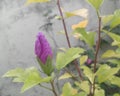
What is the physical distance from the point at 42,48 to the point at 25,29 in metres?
1.37

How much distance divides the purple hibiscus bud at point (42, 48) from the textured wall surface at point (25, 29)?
4.27 feet

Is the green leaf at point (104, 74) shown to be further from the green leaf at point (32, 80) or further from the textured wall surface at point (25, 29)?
the textured wall surface at point (25, 29)

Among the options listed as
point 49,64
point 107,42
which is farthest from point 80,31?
point 107,42

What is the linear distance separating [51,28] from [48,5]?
0.15 meters

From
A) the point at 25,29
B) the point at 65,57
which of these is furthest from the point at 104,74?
the point at 25,29

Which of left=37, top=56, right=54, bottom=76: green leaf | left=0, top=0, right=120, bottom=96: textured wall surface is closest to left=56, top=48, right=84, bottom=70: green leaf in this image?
left=37, top=56, right=54, bottom=76: green leaf

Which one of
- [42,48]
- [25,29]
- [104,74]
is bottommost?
[25,29]

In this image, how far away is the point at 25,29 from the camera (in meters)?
2.00

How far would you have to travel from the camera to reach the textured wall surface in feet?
6.42

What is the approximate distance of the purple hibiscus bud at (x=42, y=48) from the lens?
639 millimetres

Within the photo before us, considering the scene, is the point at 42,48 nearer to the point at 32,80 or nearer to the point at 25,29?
the point at 32,80

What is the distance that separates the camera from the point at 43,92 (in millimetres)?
1943

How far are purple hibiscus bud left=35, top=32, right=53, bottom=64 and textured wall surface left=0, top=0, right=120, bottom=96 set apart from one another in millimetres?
1301

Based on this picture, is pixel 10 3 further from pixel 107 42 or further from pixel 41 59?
pixel 41 59
